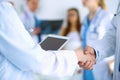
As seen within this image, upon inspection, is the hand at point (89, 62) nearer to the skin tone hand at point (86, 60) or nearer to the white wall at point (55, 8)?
the skin tone hand at point (86, 60)

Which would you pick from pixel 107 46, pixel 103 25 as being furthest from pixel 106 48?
A: pixel 103 25

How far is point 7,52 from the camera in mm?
1297

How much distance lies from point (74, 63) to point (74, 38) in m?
2.70

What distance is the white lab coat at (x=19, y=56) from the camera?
A: 4.18 feet

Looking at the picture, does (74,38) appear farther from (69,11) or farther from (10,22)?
(10,22)

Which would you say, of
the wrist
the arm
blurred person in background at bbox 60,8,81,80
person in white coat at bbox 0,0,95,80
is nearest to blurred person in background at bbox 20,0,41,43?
blurred person in background at bbox 60,8,81,80

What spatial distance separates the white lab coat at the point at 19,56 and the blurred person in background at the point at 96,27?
4.98 feet

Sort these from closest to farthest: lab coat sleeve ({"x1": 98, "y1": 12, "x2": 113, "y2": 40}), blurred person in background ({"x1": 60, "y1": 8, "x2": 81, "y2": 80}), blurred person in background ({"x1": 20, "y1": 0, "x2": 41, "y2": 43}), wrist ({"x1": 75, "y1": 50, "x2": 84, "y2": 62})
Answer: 1. wrist ({"x1": 75, "y1": 50, "x2": 84, "y2": 62})
2. lab coat sleeve ({"x1": 98, "y1": 12, "x2": 113, "y2": 40})
3. blurred person in background ({"x1": 60, "y1": 8, "x2": 81, "y2": 80})
4. blurred person in background ({"x1": 20, "y1": 0, "x2": 41, "y2": 43})

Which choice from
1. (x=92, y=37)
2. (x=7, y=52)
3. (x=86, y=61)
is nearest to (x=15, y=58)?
(x=7, y=52)

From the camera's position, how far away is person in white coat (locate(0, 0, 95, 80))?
128 centimetres

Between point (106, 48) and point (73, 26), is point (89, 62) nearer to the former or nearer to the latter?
point (106, 48)

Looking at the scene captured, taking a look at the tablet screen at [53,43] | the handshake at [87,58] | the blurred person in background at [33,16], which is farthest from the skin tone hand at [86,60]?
the blurred person in background at [33,16]

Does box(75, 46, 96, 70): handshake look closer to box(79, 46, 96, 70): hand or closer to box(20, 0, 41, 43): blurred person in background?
box(79, 46, 96, 70): hand

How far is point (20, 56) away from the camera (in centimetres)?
131
